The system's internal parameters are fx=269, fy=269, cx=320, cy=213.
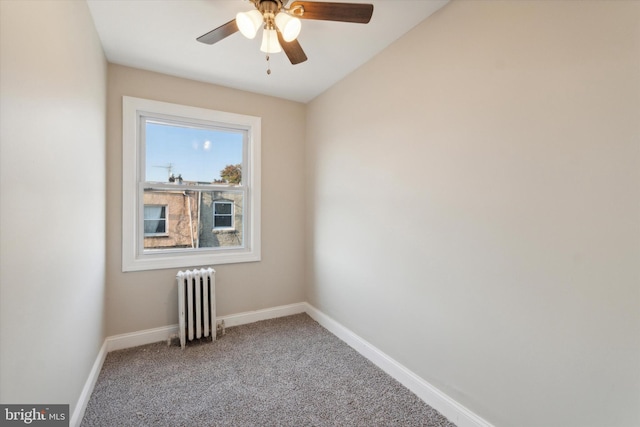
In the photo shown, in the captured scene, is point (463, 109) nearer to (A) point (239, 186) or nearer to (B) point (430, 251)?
(B) point (430, 251)

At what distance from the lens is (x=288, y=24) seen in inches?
53.8

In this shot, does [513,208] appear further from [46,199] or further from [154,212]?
[154,212]

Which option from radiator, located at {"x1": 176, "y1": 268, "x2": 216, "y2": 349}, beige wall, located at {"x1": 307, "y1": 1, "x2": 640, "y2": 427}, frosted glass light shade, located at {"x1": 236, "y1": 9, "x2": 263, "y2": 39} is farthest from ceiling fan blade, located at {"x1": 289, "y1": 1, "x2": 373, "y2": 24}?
radiator, located at {"x1": 176, "y1": 268, "x2": 216, "y2": 349}

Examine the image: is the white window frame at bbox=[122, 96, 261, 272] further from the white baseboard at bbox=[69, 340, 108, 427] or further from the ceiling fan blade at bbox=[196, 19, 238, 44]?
the ceiling fan blade at bbox=[196, 19, 238, 44]

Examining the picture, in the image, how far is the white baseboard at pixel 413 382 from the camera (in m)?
1.56

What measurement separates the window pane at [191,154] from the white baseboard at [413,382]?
6.61 feet

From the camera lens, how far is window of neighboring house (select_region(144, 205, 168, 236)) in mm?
2654

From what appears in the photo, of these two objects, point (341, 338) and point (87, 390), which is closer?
point (87, 390)

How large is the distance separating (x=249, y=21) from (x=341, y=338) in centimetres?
260

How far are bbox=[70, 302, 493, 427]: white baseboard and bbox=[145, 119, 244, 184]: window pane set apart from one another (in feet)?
4.87

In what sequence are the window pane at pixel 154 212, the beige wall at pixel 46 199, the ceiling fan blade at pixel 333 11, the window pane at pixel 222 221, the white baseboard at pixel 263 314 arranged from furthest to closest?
the window pane at pixel 222 221
the white baseboard at pixel 263 314
the window pane at pixel 154 212
the ceiling fan blade at pixel 333 11
the beige wall at pixel 46 199

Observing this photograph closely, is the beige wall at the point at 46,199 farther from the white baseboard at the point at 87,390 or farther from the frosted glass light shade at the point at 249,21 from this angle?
the frosted glass light shade at the point at 249,21

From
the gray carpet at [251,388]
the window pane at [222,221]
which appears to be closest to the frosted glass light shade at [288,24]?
the window pane at [222,221]

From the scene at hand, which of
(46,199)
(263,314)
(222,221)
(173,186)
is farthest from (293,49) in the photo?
(263,314)
